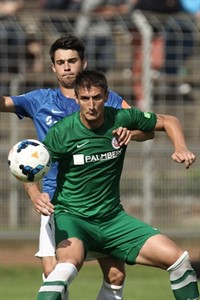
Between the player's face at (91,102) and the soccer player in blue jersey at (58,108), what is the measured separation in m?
0.52

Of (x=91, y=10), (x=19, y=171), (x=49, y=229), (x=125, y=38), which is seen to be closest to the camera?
(x=19, y=171)

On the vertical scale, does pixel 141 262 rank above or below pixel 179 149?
below

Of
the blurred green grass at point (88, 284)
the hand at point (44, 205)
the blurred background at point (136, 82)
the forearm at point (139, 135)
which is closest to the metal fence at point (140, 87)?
the blurred background at point (136, 82)

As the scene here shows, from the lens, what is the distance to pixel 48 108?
866cm

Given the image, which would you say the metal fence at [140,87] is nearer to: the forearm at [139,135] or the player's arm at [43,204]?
the forearm at [139,135]

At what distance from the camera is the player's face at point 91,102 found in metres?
7.81

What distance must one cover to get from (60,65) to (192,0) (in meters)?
8.46

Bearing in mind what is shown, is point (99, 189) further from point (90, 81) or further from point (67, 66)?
point (67, 66)

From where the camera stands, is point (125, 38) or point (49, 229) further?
point (125, 38)

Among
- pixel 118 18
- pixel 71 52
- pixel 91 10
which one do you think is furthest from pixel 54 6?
pixel 71 52

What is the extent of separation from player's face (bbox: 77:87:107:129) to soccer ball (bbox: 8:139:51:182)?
0.43 metres

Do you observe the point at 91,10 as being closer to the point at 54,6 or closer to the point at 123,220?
the point at 54,6

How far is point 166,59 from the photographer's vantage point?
15.4m

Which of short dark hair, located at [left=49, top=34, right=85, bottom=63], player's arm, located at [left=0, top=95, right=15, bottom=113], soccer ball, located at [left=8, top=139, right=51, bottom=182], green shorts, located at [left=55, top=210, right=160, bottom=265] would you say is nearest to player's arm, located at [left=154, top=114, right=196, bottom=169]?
green shorts, located at [left=55, top=210, right=160, bottom=265]
